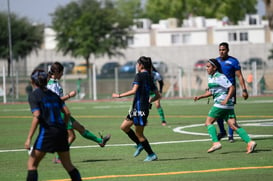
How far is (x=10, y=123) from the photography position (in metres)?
Result: 24.9

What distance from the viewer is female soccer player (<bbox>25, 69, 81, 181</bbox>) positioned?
31.0 feet

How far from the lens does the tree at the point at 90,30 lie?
6319cm

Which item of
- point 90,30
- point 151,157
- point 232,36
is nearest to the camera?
point 151,157

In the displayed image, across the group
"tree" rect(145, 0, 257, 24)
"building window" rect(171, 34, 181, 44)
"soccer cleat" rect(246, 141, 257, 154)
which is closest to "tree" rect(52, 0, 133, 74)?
"building window" rect(171, 34, 181, 44)

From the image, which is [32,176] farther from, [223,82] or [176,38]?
[176,38]

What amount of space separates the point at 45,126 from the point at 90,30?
54.1 m

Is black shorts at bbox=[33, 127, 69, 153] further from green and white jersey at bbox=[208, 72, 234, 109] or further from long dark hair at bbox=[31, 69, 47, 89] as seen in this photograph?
green and white jersey at bbox=[208, 72, 234, 109]

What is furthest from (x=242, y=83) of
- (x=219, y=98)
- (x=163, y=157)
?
(x=163, y=157)

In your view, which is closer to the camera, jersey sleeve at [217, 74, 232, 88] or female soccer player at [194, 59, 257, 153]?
female soccer player at [194, 59, 257, 153]

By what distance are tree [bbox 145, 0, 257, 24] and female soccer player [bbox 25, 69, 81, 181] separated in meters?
109

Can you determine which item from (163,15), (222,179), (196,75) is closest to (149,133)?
(222,179)

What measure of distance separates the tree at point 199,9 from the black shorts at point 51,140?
109 metres

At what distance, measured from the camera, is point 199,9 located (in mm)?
119938

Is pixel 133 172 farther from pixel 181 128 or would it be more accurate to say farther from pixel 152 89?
pixel 181 128
